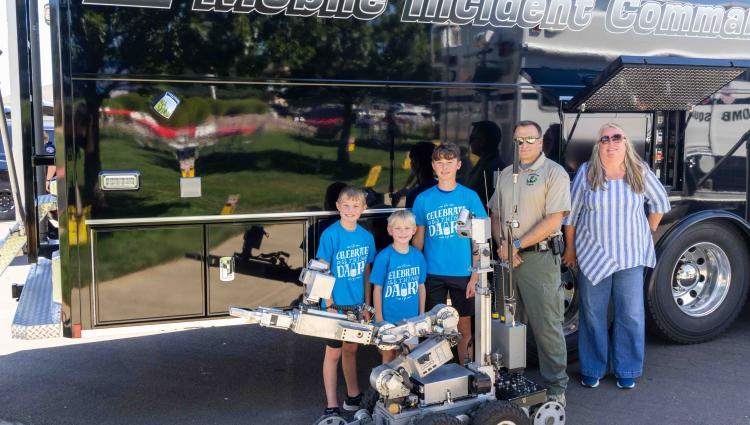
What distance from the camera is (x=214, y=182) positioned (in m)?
4.38

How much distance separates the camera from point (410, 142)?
481cm

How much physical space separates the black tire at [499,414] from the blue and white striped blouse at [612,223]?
4.74 ft

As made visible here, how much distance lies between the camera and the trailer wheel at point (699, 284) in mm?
5754

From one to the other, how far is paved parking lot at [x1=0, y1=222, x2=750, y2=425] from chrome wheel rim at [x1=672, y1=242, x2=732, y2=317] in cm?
33

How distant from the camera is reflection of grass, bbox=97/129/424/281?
4227mm

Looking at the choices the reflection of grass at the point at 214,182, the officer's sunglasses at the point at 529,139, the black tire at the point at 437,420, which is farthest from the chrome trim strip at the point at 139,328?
the officer's sunglasses at the point at 529,139

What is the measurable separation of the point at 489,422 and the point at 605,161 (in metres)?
1.93

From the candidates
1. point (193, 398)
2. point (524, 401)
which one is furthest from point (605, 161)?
point (193, 398)

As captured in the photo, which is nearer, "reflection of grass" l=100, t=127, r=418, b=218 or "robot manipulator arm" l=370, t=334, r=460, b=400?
"robot manipulator arm" l=370, t=334, r=460, b=400

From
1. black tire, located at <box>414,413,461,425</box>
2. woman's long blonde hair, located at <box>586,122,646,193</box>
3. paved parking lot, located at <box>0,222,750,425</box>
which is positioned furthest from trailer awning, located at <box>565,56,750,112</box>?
black tire, located at <box>414,413,461,425</box>

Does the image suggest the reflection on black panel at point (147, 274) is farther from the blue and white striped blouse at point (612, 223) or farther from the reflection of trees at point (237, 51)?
the blue and white striped blouse at point (612, 223)

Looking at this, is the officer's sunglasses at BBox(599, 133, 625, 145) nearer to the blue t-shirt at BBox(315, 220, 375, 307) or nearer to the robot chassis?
the robot chassis

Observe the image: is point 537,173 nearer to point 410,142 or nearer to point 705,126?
point 410,142

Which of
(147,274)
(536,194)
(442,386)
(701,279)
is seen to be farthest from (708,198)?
(147,274)
